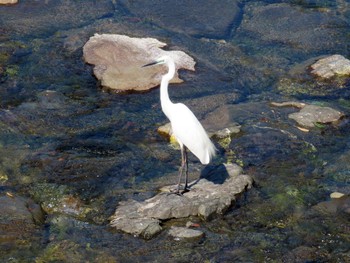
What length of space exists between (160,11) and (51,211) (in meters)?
4.21

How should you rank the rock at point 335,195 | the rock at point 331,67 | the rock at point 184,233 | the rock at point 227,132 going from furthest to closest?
the rock at point 331,67
the rock at point 227,132
the rock at point 335,195
the rock at point 184,233

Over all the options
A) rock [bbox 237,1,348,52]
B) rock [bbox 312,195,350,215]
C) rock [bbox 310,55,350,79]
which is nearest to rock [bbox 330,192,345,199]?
rock [bbox 312,195,350,215]

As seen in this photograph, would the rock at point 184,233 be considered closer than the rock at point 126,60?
Yes

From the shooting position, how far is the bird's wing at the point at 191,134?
220 inches

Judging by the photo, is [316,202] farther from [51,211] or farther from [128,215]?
[51,211]

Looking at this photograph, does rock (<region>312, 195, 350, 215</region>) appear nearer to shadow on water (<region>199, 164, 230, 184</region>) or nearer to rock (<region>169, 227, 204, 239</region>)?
shadow on water (<region>199, 164, 230, 184</region>)

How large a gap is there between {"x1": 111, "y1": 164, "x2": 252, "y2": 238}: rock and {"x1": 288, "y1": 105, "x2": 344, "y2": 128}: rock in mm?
1303

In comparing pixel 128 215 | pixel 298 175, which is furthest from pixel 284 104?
pixel 128 215

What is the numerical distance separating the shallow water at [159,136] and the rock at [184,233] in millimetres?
65

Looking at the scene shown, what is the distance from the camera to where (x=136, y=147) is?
6359mm

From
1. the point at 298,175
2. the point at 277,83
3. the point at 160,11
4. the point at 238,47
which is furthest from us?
the point at 160,11

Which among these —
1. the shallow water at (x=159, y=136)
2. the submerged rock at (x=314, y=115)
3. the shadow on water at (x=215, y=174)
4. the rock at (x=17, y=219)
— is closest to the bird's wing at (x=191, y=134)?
the shadow on water at (x=215, y=174)

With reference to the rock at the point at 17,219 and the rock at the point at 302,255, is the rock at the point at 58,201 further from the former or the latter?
the rock at the point at 302,255

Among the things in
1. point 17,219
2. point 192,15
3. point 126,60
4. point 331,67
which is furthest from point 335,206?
point 192,15
